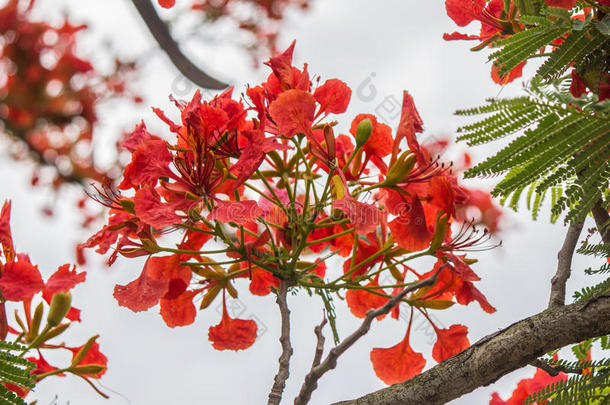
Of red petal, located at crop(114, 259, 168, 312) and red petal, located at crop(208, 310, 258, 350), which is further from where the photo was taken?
red petal, located at crop(208, 310, 258, 350)

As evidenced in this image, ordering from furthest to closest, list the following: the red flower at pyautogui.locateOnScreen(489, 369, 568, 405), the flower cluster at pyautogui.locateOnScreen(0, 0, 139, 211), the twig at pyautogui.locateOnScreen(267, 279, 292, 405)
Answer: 1. the flower cluster at pyautogui.locateOnScreen(0, 0, 139, 211)
2. the red flower at pyautogui.locateOnScreen(489, 369, 568, 405)
3. the twig at pyautogui.locateOnScreen(267, 279, 292, 405)

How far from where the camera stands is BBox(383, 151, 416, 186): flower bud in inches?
47.4

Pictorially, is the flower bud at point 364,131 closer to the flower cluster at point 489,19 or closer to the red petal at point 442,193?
the red petal at point 442,193

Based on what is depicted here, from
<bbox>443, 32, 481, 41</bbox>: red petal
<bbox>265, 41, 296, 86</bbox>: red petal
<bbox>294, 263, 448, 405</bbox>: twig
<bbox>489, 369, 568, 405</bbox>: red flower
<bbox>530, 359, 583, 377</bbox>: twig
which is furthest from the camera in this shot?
<bbox>489, 369, 568, 405</bbox>: red flower

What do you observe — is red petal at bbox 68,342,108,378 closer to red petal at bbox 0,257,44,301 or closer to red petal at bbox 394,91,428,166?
red petal at bbox 0,257,44,301

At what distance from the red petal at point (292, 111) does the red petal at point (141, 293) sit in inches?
17.7

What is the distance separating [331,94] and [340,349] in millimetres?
668

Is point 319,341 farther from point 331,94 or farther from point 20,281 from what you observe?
point 20,281

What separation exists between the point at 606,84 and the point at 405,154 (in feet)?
1.43

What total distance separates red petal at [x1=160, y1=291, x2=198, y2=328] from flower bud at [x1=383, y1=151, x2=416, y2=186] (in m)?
0.56

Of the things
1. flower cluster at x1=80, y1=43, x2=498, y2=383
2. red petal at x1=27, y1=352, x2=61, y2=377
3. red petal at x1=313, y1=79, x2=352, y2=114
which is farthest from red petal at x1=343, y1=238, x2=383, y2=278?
red petal at x1=27, y1=352, x2=61, y2=377

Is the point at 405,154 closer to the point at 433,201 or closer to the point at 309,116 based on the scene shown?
the point at 433,201

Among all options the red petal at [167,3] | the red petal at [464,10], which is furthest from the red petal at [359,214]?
the red petal at [167,3]

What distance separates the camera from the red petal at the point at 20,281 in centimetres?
134
